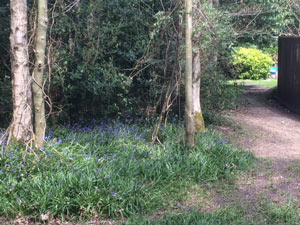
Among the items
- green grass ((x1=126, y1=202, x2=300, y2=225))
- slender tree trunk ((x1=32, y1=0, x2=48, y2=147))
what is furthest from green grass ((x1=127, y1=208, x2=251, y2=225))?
slender tree trunk ((x1=32, y1=0, x2=48, y2=147))

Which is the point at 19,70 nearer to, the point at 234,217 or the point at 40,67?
the point at 40,67

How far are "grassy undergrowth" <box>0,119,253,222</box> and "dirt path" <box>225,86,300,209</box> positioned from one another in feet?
1.37

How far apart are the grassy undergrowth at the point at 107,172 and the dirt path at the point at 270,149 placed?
1.37 ft

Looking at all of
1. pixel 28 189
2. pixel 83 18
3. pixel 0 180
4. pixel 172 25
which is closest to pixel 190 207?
pixel 28 189

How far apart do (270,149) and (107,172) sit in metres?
4.20

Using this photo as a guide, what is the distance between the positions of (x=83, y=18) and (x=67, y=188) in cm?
498

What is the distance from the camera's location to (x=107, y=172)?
598 cm

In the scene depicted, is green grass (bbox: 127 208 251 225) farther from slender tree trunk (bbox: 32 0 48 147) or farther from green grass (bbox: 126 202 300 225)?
slender tree trunk (bbox: 32 0 48 147)

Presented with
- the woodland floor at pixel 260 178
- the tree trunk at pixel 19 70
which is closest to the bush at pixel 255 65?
the woodland floor at pixel 260 178

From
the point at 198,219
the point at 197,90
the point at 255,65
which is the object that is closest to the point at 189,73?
the point at 197,90

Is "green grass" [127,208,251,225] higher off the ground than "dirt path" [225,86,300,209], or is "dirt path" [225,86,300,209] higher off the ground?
"green grass" [127,208,251,225]

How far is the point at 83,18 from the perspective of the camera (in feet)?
31.2

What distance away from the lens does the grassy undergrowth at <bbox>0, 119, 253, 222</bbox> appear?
5.37 metres

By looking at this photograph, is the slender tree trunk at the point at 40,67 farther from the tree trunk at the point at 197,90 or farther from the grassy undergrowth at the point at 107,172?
the tree trunk at the point at 197,90
